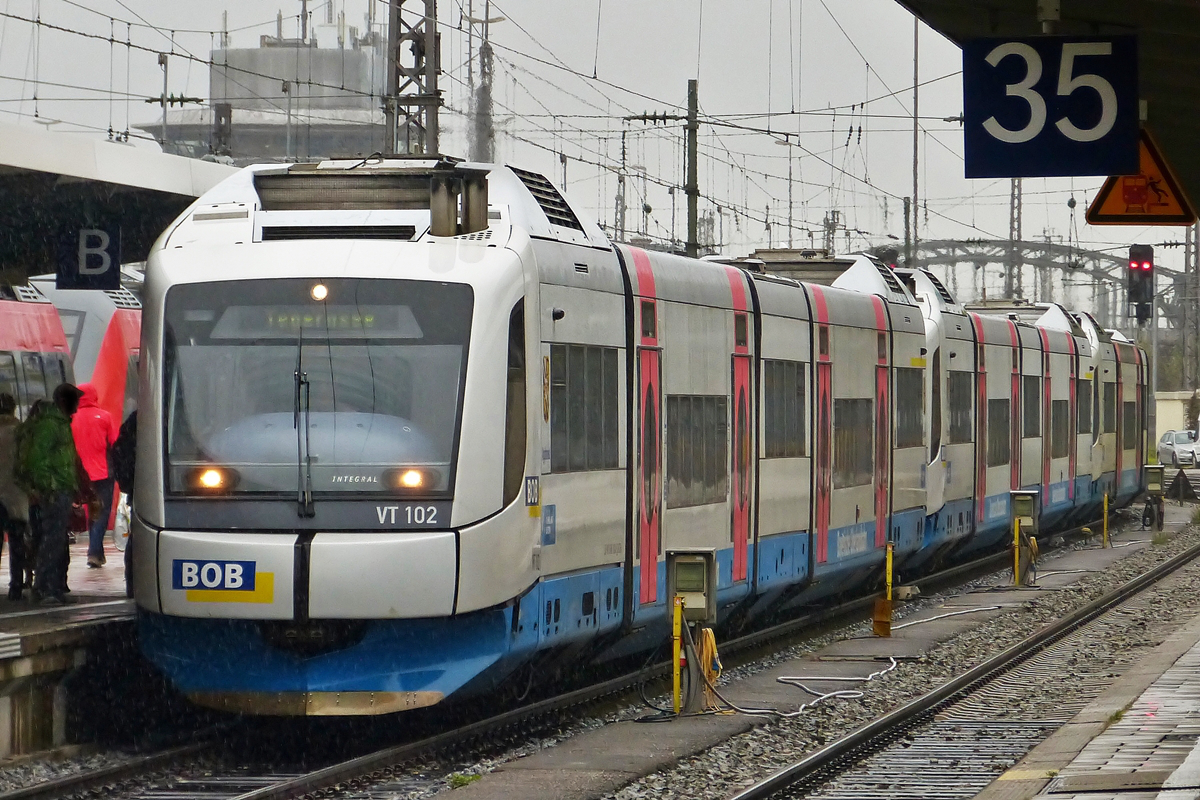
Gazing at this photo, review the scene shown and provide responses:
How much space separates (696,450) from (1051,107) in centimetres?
507

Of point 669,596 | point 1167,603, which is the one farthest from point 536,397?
point 1167,603

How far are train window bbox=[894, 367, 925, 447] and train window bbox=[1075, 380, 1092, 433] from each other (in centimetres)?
1148

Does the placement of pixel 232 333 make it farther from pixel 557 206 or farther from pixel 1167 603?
pixel 1167 603

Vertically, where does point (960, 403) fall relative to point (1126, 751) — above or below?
above

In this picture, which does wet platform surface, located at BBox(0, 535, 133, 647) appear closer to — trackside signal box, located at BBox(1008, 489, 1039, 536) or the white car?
trackside signal box, located at BBox(1008, 489, 1039, 536)

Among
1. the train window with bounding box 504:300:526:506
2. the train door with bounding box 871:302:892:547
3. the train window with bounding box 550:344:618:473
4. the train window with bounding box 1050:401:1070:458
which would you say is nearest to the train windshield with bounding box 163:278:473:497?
the train window with bounding box 504:300:526:506

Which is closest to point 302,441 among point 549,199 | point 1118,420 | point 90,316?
point 549,199

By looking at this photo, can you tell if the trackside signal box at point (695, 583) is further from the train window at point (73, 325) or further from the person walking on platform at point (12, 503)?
the train window at point (73, 325)

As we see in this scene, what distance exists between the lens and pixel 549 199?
1223 centimetres

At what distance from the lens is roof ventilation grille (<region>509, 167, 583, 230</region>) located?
39.1 ft

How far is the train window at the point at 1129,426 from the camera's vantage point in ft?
122

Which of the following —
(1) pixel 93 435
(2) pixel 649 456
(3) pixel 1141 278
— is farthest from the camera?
(3) pixel 1141 278

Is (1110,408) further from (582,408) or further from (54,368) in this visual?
(582,408)

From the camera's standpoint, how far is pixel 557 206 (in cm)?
1230
